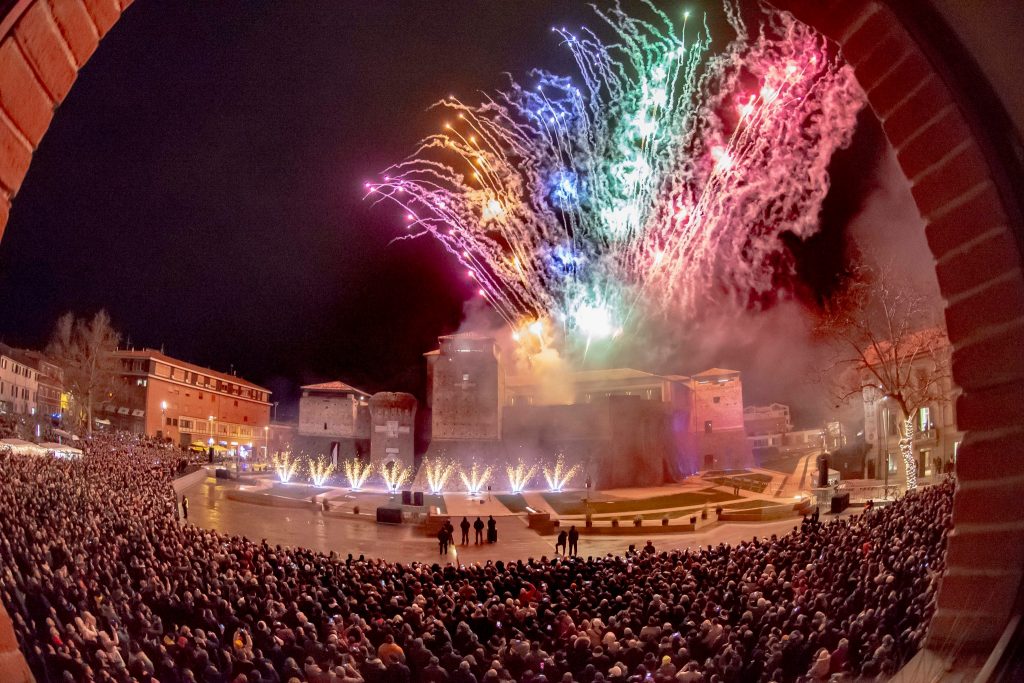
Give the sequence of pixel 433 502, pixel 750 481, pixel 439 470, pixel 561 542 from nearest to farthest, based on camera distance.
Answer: pixel 750 481
pixel 561 542
pixel 433 502
pixel 439 470

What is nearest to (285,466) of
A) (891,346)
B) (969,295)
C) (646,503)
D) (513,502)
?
(513,502)

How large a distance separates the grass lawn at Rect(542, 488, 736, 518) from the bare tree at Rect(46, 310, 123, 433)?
4229 mm

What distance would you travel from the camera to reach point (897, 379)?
3389 mm

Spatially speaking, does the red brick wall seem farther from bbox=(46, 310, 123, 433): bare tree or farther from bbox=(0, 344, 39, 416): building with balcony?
bbox=(46, 310, 123, 433): bare tree

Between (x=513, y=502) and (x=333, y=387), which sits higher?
(x=333, y=387)

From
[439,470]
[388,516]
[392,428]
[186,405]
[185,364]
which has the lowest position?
[388,516]

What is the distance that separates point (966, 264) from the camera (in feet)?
3.81

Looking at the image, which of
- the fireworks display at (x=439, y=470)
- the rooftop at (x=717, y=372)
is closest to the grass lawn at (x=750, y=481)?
the rooftop at (x=717, y=372)

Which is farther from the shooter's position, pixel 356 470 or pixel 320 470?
pixel 356 470

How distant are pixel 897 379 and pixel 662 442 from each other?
4485 mm

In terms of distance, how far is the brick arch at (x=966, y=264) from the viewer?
1073 mm

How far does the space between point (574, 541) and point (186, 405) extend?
12.4 ft

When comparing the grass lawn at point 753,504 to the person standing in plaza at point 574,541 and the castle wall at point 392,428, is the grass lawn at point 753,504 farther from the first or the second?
the castle wall at point 392,428

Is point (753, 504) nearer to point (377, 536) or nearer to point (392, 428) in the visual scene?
point (377, 536)
